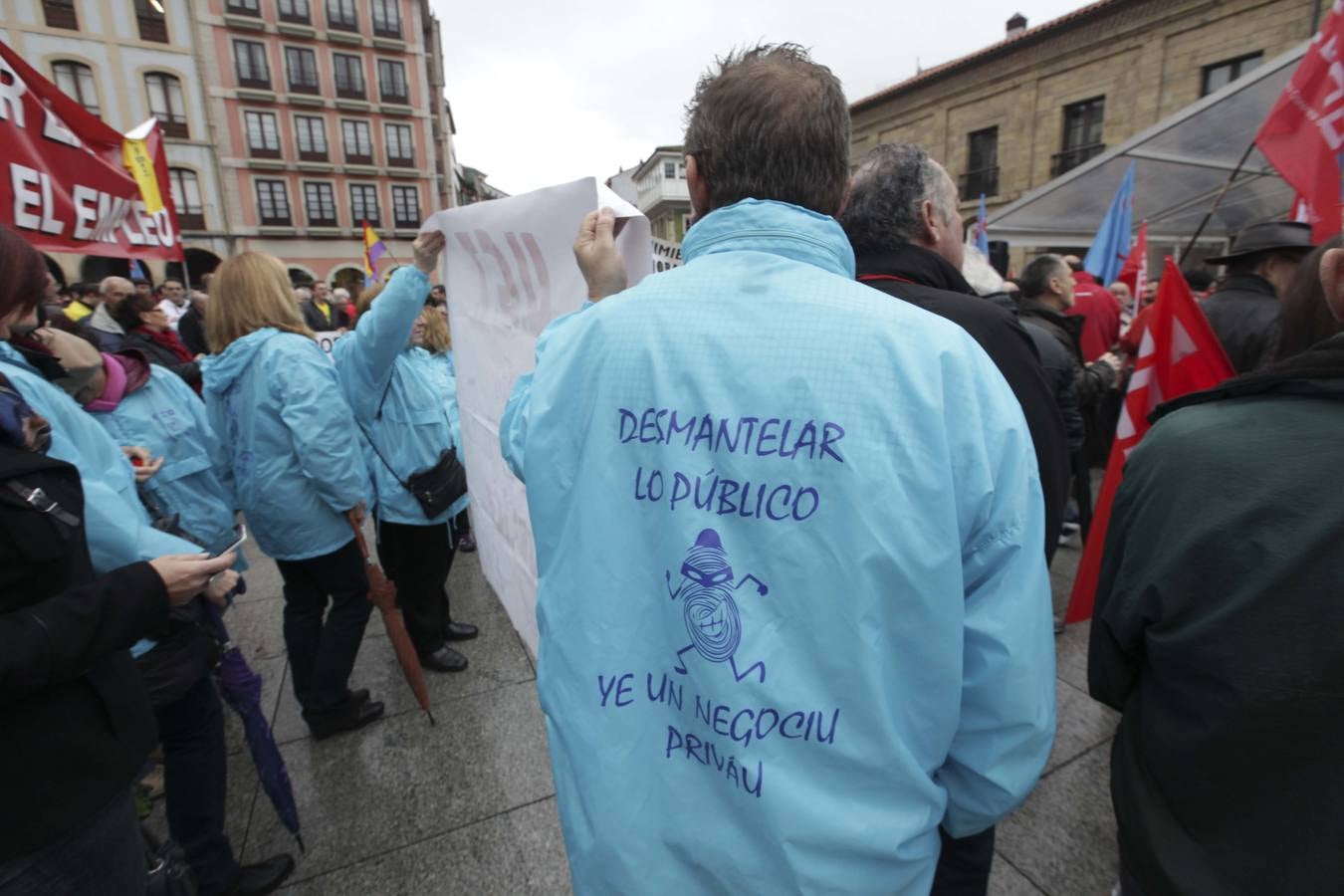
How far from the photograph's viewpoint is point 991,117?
19.3 m

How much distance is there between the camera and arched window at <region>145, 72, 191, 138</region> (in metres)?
26.5

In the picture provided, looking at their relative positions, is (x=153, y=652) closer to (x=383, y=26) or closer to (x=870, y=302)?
Result: (x=870, y=302)

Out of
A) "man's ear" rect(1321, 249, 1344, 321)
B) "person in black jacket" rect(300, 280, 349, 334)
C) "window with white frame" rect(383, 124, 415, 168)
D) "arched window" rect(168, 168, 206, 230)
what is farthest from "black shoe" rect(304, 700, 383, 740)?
"window with white frame" rect(383, 124, 415, 168)

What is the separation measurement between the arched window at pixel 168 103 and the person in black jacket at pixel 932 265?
1344 inches

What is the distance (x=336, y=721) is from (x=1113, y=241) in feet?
26.3

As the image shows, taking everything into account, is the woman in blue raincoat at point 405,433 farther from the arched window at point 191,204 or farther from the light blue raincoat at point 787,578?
the arched window at point 191,204

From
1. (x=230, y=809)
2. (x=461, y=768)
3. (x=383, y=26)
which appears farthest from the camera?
(x=383, y=26)

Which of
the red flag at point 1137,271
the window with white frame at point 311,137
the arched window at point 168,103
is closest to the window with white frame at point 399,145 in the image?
the window with white frame at point 311,137

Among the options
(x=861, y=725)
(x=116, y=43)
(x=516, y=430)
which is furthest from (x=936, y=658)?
(x=116, y=43)

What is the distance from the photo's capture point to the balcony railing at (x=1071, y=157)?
17.3 m

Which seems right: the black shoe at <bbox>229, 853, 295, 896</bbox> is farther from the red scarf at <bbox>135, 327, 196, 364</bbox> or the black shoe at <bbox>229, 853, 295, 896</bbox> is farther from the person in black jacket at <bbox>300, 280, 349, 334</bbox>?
the person in black jacket at <bbox>300, 280, 349, 334</bbox>

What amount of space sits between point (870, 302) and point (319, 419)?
2144 millimetres

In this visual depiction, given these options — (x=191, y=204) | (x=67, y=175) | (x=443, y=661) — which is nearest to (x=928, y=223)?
(x=443, y=661)

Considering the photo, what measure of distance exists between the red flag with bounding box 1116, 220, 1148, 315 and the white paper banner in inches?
227
